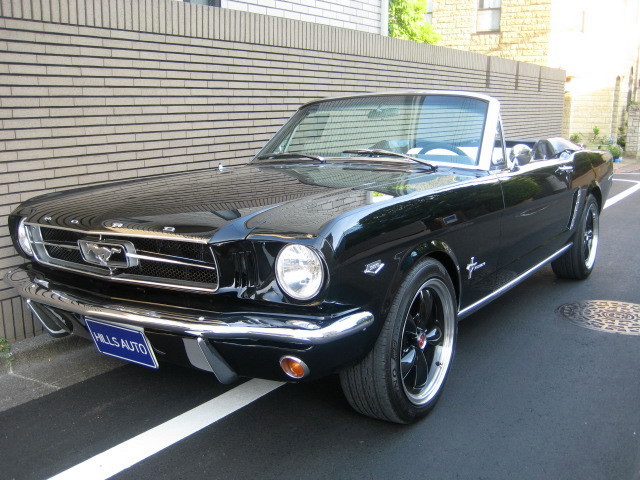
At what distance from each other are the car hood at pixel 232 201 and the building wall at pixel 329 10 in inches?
164

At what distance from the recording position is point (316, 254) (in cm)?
255

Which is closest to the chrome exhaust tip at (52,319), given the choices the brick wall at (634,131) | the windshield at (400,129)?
the windshield at (400,129)

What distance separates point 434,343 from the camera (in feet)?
11.1

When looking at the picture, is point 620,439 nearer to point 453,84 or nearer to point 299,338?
point 299,338

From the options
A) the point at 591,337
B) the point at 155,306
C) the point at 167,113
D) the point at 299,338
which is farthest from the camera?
the point at 167,113

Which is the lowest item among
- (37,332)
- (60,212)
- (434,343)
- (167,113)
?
(37,332)

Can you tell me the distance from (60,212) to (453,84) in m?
9.45

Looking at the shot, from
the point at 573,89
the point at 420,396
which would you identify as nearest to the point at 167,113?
the point at 420,396

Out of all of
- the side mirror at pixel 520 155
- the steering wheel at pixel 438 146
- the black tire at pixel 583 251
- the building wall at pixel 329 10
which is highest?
the building wall at pixel 329 10

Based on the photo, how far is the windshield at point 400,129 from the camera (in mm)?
4023

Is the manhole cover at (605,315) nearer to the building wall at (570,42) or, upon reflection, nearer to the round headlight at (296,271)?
the round headlight at (296,271)

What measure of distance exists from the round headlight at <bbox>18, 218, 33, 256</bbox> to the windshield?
68.6 inches

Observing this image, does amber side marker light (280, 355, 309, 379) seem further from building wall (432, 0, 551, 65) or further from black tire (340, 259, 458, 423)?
building wall (432, 0, 551, 65)

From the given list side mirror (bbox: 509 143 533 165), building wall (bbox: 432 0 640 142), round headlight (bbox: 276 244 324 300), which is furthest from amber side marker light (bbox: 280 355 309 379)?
building wall (bbox: 432 0 640 142)
